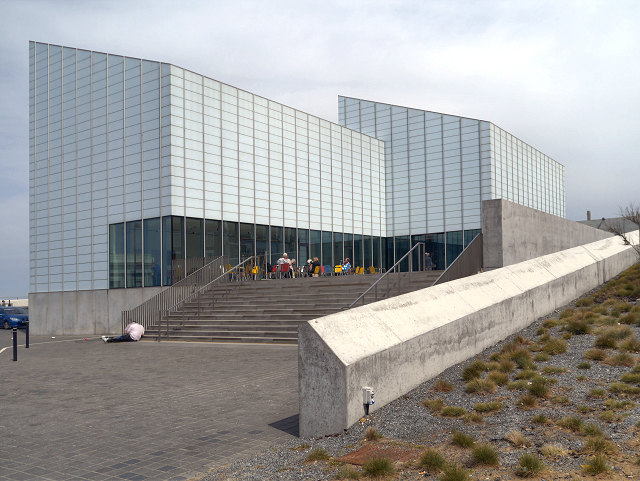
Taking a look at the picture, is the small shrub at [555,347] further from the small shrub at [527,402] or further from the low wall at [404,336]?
the small shrub at [527,402]

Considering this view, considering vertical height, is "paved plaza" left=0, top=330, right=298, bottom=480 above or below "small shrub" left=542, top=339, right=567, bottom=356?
below

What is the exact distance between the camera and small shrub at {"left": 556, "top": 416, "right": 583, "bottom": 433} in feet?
18.0

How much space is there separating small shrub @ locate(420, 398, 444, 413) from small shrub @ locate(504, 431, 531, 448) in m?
1.26

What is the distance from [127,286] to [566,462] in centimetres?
2493

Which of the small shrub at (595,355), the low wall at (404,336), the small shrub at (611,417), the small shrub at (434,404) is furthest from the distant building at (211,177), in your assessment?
the small shrub at (611,417)

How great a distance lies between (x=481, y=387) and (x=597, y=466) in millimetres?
2667

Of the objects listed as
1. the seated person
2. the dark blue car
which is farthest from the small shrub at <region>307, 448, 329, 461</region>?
the dark blue car

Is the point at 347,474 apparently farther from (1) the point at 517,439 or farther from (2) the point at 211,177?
(2) the point at 211,177

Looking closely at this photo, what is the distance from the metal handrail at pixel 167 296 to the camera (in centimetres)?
2234

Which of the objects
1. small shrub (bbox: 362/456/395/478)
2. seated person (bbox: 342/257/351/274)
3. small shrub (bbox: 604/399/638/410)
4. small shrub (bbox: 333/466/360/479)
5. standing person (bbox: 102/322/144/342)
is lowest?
standing person (bbox: 102/322/144/342)

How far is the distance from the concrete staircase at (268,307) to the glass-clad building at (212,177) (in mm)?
5390

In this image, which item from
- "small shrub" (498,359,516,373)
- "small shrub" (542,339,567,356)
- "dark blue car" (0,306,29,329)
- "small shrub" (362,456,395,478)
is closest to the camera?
"small shrub" (362,456,395,478)

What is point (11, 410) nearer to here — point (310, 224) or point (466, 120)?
point (310, 224)

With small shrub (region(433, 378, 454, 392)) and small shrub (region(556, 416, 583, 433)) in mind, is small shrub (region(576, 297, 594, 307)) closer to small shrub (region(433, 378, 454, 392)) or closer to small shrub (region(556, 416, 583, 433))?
small shrub (region(433, 378, 454, 392))
